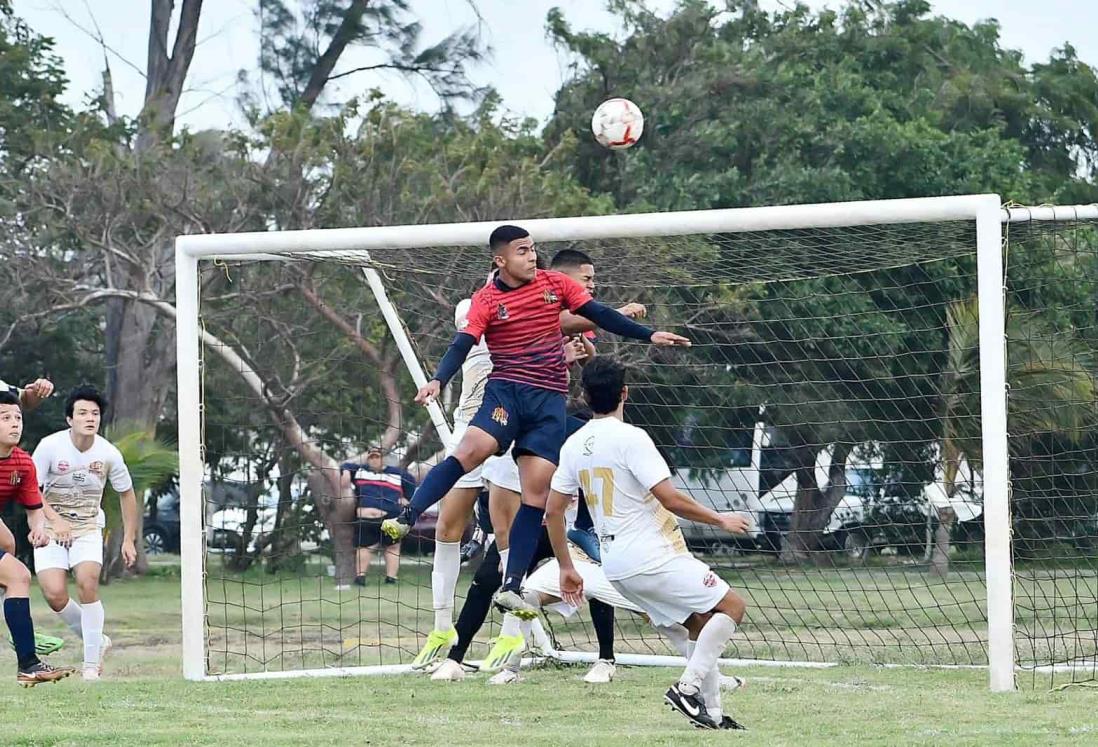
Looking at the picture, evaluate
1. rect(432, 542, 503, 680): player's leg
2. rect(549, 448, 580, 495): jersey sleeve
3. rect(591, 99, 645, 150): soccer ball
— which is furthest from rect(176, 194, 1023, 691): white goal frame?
rect(549, 448, 580, 495): jersey sleeve

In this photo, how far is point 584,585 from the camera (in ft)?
29.6

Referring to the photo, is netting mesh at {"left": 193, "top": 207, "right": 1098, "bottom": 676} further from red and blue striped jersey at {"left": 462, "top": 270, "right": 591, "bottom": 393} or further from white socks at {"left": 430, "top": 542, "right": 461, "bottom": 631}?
red and blue striped jersey at {"left": 462, "top": 270, "right": 591, "bottom": 393}

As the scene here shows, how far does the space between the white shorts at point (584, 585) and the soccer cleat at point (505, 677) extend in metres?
0.43

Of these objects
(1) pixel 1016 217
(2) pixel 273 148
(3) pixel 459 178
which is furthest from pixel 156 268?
(1) pixel 1016 217

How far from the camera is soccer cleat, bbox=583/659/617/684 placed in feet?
29.6

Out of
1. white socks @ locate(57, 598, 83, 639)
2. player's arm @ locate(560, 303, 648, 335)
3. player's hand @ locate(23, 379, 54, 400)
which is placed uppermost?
player's arm @ locate(560, 303, 648, 335)

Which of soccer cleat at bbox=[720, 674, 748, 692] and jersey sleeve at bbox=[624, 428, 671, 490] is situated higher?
jersey sleeve at bbox=[624, 428, 671, 490]

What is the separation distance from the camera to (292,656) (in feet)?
39.9

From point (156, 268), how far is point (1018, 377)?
36.9 feet

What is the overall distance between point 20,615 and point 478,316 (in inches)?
124

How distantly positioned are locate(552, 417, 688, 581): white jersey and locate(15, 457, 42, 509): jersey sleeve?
154 inches

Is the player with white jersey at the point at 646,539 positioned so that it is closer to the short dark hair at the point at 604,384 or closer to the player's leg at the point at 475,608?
the short dark hair at the point at 604,384

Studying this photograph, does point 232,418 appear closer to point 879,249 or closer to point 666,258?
point 666,258

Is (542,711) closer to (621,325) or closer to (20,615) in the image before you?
(621,325)
